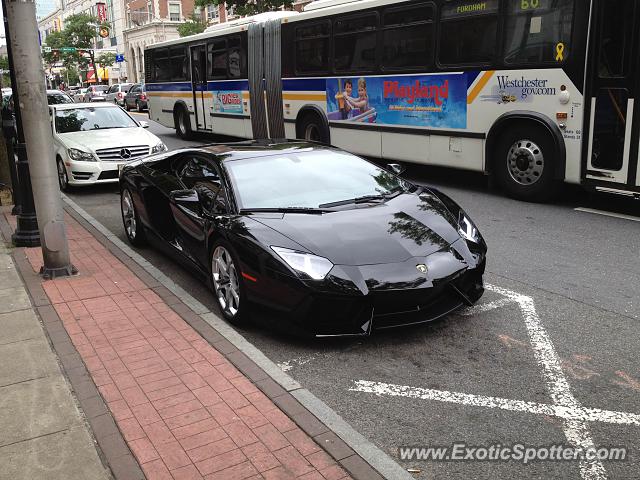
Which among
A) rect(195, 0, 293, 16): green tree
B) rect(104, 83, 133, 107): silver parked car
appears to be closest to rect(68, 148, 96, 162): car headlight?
rect(195, 0, 293, 16): green tree

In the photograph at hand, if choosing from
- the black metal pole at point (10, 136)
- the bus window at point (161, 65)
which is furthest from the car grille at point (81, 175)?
the bus window at point (161, 65)

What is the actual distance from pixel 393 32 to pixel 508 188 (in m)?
3.49

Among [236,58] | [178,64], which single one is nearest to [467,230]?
[236,58]

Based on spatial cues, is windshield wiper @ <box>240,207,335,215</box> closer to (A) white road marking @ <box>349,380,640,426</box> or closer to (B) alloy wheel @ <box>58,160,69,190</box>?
(A) white road marking @ <box>349,380,640,426</box>

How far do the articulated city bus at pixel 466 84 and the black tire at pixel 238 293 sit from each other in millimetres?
5545

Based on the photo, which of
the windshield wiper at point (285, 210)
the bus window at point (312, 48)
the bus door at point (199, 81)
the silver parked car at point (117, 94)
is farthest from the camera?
the silver parked car at point (117, 94)

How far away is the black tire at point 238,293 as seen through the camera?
4.91 metres

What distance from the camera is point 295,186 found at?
18.3ft

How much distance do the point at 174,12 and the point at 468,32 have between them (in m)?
71.5

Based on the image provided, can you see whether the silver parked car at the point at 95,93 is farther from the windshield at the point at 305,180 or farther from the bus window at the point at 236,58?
the windshield at the point at 305,180

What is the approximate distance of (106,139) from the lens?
1190 cm

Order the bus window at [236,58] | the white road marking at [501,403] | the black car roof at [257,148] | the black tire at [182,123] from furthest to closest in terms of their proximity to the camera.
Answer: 1. the black tire at [182,123]
2. the bus window at [236,58]
3. the black car roof at [257,148]
4. the white road marking at [501,403]

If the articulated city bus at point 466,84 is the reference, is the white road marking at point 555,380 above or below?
below

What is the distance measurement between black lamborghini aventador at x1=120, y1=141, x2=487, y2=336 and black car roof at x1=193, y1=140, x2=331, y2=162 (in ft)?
0.05
